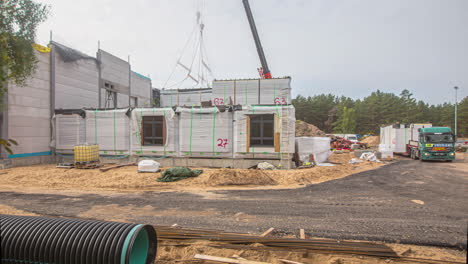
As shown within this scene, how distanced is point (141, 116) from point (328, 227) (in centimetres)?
1317

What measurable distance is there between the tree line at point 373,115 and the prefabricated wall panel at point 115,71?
167 ft

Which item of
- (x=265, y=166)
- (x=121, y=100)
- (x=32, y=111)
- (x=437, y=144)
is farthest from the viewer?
(x=121, y=100)

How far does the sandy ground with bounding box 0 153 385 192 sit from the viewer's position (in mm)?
10750

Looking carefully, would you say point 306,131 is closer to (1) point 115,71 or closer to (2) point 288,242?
(1) point 115,71

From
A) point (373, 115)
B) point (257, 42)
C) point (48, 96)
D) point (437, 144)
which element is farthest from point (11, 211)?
point (373, 115)

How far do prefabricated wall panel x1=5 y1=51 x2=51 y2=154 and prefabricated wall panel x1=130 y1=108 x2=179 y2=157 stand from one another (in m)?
6.14

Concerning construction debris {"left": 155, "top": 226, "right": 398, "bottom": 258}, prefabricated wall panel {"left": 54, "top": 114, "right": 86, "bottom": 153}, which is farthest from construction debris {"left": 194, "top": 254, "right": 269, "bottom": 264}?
prefabricated wall panel {"left": 54, "top": 114, "right": 86, "bottom": 153}

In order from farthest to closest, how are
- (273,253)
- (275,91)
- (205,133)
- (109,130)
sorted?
(275,91), (109,130), (205,133), (273,253)

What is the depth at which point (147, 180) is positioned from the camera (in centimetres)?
1159

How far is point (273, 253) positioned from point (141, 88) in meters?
28.6

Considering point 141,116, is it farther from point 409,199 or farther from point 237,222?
point 409,199

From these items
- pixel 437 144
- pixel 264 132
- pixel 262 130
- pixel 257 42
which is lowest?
pixel 437 144

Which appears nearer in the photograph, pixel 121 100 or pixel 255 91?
pixel 255 91

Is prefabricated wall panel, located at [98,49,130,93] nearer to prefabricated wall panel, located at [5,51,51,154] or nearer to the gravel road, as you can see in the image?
prefabricated wall panel, located at [5,51,51,154]
